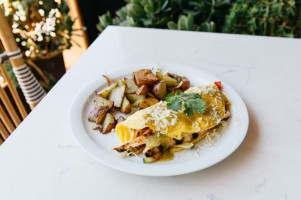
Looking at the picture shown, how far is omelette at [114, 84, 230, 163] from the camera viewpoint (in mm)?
694

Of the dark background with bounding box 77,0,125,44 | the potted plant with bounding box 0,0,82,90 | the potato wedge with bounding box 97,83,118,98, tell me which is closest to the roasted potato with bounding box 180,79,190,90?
the potato wedge with bounding box 97,83,118,98

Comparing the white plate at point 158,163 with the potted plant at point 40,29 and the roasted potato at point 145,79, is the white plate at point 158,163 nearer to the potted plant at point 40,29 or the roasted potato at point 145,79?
the roasted potato at point 145,79

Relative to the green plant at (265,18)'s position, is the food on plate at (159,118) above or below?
above

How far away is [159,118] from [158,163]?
0.12m

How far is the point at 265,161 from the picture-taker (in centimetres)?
71

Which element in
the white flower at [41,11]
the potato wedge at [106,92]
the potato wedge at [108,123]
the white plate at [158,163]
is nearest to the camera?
the white plate at [158,163]

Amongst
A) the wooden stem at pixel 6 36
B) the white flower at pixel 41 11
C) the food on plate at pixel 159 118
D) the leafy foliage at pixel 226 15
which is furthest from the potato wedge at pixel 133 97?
the white flower at pixel 41 11

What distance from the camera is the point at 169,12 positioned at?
1.94m

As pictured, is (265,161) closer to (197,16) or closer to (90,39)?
(197,16)

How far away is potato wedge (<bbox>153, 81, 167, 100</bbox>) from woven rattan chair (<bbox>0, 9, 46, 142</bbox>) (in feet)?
1.99

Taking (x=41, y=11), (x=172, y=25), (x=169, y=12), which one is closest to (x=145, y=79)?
(x=172, y=25)

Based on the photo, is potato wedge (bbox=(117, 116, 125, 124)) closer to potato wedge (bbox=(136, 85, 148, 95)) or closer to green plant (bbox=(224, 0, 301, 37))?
potato wedge (bbox=(136, 85, 148, 95))

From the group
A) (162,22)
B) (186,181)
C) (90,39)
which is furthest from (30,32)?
(186,181)

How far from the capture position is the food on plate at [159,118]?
0.70 metres
